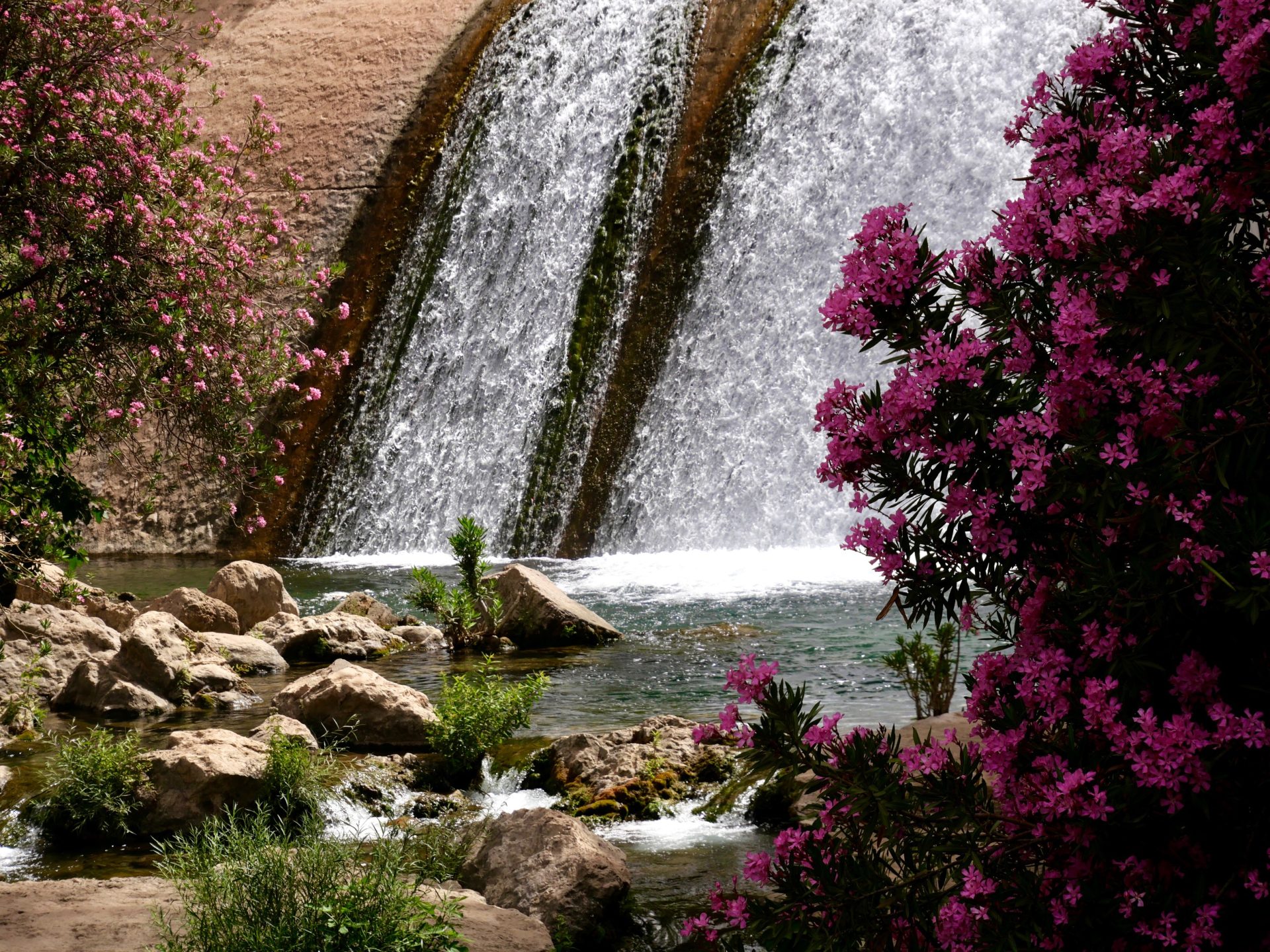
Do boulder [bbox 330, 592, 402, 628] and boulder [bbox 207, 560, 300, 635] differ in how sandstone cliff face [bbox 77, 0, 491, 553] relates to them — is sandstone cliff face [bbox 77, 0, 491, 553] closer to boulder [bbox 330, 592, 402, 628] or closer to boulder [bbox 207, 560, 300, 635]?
boulder [bbox 207, 560, 300, 635]

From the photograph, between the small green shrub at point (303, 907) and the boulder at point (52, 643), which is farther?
the boulder at point (52, 643)

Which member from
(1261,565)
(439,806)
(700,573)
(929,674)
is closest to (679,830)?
(439,806)

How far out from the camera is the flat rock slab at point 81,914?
12.7 feet

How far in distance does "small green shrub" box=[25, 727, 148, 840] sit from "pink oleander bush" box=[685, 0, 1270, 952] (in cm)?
432

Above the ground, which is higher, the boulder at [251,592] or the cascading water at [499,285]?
the cascading water at [499,285]

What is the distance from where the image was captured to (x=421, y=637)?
1187 cm

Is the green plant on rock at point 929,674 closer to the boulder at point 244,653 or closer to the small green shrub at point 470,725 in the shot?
the small green shrub at point 470,725

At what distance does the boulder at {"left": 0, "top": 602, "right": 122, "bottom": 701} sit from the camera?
8.75 meters

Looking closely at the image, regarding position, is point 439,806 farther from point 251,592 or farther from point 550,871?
point 251,592

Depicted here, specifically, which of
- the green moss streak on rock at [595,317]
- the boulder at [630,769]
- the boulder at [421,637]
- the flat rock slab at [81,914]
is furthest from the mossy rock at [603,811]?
→ the green moss streak on rock at [595,317]

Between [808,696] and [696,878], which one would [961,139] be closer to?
[808,696]

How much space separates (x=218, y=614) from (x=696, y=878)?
7.53m

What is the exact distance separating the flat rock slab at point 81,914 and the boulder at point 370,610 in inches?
318

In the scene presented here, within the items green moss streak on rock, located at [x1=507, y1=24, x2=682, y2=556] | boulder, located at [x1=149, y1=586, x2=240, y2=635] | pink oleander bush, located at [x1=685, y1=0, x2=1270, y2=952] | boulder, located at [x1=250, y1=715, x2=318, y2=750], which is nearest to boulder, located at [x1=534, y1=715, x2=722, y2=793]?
boulder, located at [x1=250, y1=715, x2=318, y2=750]
